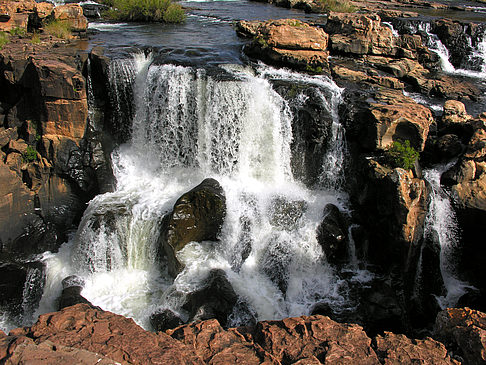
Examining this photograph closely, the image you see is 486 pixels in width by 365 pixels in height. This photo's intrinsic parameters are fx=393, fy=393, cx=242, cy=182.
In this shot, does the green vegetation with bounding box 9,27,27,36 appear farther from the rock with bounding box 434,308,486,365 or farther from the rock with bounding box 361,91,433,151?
the rock with bounding box 434,308,486,365

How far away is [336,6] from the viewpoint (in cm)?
2019

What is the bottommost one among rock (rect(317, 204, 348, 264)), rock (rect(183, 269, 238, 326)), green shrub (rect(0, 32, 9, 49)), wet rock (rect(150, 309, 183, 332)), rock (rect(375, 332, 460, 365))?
wet rock (rect(150, 309, 183, 332))

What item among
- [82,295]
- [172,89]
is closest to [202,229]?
[82,295]

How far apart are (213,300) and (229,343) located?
131 inches

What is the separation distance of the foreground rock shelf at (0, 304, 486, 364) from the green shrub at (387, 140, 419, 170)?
4.20m

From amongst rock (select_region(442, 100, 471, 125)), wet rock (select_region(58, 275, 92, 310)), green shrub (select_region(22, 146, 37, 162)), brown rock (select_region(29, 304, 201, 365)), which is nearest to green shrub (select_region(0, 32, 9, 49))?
green shrub (select_region(22, 146, 37, 162))

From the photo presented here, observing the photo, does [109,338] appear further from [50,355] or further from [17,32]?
[17,32]

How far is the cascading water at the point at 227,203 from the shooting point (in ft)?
26.3

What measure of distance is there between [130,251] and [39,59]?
518 centimetres

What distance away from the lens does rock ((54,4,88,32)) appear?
13.0 m

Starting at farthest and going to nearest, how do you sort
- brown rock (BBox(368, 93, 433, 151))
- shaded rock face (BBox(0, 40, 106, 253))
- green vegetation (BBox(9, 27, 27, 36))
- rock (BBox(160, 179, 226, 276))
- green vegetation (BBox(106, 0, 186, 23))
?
1. green vegetation (BBox(106, 0, 186, 23))
2. green vegetation (BBox(9, 27, 27, 36))
3. shaded rock face (BBox(0, 40, 106, 253))
4. brown rock (BBox(368, 93, 433, 151))
5. rock (BBox(160, 179, 226, 276))

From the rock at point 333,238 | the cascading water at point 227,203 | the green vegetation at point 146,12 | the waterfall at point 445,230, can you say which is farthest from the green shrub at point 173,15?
the waterfall at point 445,230

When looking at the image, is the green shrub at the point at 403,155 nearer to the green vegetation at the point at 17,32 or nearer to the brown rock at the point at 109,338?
the brown rock at the point at 109,338

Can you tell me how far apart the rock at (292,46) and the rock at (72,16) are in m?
6.06
